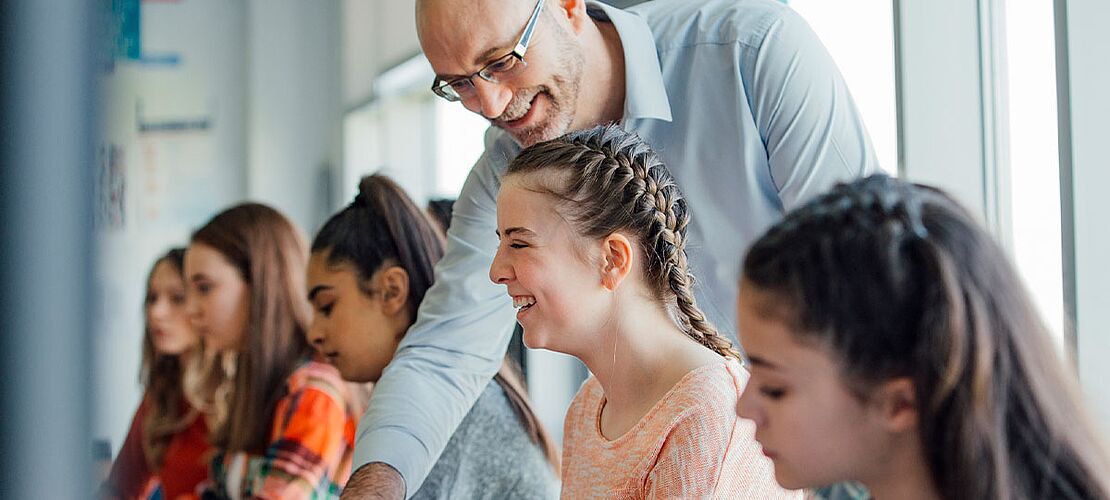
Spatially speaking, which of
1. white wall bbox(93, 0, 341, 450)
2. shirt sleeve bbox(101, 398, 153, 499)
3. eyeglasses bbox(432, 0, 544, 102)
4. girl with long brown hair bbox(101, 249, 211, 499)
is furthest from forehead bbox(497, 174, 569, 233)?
white wall bbox(93, 0, 341, 450)

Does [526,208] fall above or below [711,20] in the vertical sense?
below

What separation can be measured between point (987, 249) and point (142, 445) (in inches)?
71.6

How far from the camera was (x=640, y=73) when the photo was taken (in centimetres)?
111

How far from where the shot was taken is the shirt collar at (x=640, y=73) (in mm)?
1106

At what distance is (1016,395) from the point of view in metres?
0.57

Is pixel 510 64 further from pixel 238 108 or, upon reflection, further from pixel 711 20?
pixel 238 108

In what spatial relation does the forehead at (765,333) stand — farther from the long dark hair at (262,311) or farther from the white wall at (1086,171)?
the long dark hair at (262,311)

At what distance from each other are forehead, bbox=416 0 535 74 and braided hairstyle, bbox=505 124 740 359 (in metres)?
0.16

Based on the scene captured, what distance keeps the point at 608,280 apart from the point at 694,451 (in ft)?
0.60

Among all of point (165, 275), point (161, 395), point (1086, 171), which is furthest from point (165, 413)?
point (1086, 171)

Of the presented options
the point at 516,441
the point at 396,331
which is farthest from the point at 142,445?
the point at 516,441

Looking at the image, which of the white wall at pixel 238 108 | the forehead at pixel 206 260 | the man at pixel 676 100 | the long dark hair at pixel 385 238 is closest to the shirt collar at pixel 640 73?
the man at pixel 676 100

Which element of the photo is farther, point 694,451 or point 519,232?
point 519,232

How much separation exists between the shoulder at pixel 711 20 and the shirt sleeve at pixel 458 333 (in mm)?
235
